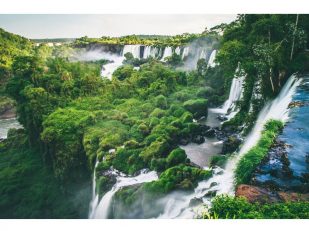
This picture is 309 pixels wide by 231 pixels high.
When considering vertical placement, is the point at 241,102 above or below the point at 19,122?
above

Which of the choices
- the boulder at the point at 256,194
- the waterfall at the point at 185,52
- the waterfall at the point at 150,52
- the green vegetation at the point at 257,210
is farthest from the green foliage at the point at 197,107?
the green vegetation at the point at 257,210

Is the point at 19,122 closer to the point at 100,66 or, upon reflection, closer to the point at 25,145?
the point at 25,145

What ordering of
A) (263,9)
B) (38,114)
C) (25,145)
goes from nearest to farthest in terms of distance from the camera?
(263,9), (38,114), (25,145)

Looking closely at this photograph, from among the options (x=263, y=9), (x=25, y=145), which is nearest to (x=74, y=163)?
(x=25, y=145)

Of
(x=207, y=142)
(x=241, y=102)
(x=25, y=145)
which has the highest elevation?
(x=241, y=102)

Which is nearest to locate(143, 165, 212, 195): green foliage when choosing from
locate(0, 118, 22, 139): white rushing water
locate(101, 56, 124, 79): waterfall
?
locate(101, 56, 124, 79): waterfall

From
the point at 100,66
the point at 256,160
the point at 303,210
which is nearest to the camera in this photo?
the point at 303,210

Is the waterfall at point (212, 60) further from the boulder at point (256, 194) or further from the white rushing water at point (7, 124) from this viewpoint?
the white rushing water at point (7, 124)
